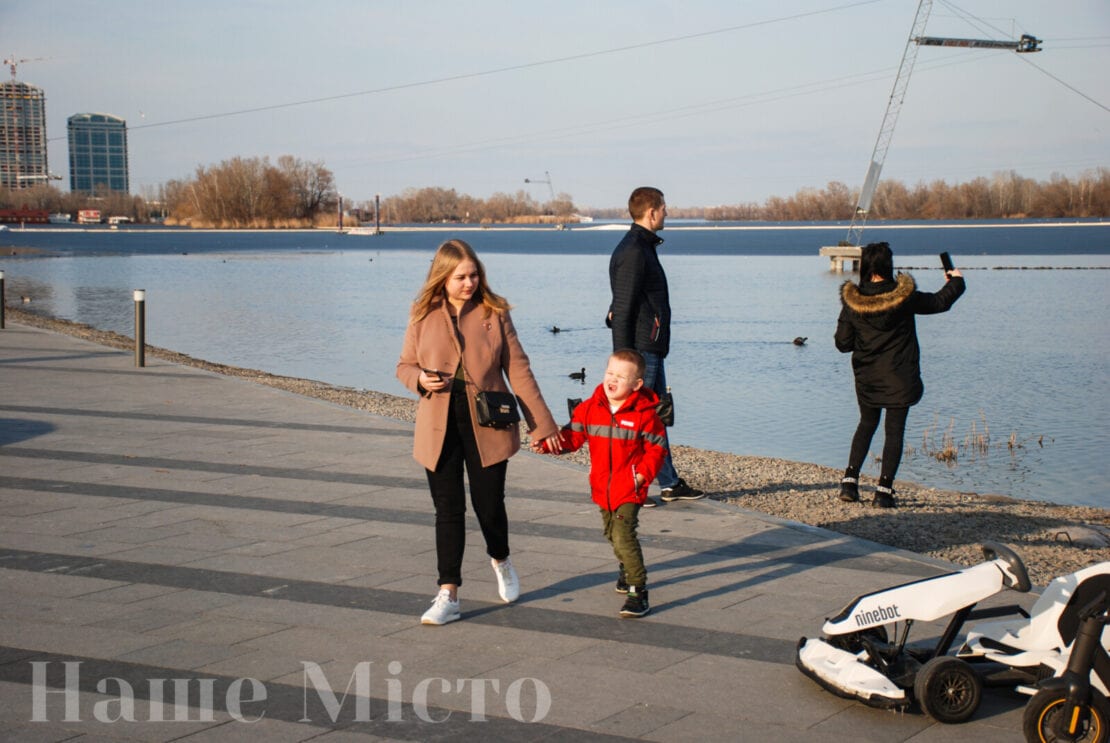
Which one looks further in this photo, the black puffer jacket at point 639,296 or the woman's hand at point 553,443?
the black puffer jacket at point 639,296

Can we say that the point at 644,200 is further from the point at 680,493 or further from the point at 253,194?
the point at 253,194

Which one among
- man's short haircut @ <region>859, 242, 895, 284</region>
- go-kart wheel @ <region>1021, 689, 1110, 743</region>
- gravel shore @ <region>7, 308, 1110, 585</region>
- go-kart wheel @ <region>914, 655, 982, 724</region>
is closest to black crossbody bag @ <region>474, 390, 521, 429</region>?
go-kart wheel @ <region>914, 655, 982, 724</region>

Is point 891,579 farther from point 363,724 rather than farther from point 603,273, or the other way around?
point 603,273

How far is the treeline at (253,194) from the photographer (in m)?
178

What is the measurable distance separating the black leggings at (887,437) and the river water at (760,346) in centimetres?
369

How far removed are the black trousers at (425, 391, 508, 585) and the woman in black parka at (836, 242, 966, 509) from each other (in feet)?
12.0

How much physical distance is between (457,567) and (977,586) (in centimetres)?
226

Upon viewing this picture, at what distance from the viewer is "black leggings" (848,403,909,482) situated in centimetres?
807

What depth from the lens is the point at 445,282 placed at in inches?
205

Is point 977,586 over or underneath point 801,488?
over

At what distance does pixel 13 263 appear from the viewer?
2479 inches

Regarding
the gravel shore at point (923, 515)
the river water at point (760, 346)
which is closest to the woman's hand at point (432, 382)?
the gravel shore at point (923, 515)

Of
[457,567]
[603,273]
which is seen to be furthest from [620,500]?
[603,273]

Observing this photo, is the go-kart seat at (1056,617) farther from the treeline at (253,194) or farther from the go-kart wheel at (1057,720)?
the treeline at (253,194)
